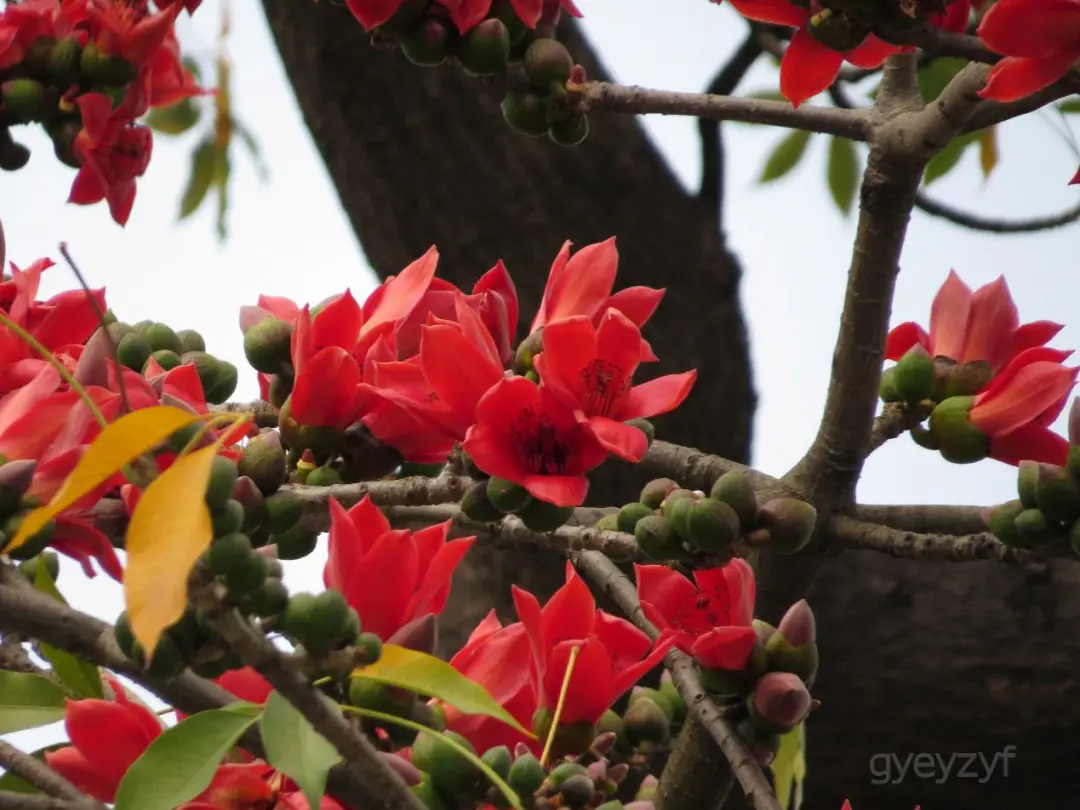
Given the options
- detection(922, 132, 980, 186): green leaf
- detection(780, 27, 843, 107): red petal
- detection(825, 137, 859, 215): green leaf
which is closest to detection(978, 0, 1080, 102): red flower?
detection(780, 27, 843, 107): red petal

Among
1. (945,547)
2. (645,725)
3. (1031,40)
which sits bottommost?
(645,725)

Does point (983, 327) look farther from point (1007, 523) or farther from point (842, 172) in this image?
point (842, 172)

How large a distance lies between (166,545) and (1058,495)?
1.11 ft

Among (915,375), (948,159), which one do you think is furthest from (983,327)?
(948,159)

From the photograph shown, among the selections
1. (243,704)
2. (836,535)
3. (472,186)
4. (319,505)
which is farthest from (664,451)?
(472,186)

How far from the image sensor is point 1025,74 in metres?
0.41

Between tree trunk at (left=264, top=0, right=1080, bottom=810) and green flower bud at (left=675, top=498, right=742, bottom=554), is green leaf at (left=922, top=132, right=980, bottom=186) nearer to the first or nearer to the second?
tree trunk at (left=264, top=0, right=1080, bottom=810)

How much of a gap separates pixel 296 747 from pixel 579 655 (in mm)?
A: 184

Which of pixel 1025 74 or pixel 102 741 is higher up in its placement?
pixel 1025 74

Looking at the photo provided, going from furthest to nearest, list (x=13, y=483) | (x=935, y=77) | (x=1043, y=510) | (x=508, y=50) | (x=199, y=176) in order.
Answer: (x=199, y=176) → (x=935, y=77) → (x=508, y=50) → (x=1043, y=510) → (x=13, y=483)

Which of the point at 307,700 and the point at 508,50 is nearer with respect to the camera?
the point at 307,700

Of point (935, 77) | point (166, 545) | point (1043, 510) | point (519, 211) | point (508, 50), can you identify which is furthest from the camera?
point (519, 211)

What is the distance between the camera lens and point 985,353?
61 cm

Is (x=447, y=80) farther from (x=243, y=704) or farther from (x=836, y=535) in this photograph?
(x=243, y=704)
